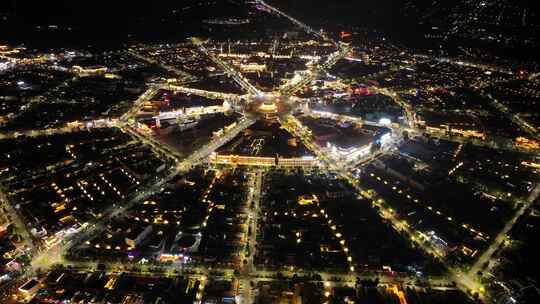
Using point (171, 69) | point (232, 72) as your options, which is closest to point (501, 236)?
point (232, 72)

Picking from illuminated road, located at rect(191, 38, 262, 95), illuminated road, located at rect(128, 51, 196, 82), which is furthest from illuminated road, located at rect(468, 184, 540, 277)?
illuminated road, located at rect(128, 51, 196, 82)

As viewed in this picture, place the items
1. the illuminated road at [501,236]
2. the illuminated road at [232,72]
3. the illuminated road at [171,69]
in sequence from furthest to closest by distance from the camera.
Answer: the illuminated road at [171,69] → the illuminated road at [232,72] → the illuminated road at [501,236]

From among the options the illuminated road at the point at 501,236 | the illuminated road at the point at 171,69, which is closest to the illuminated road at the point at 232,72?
the illuminated road at the point at 171,69

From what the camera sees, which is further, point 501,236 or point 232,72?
point 232,72

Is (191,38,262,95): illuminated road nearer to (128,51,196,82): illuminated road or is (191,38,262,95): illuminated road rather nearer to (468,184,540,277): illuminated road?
(128,51,196,82): illuminated road

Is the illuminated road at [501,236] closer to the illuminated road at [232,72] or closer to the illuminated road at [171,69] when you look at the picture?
the illuminated road at [232,72]

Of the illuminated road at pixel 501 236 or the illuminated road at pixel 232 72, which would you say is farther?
the illuminated road at pixel 232 72

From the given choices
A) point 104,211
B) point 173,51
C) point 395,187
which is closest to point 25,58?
point 173,51

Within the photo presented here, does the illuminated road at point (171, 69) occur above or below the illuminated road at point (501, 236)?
above

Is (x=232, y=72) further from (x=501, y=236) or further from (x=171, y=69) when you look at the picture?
(x=501, y=236)

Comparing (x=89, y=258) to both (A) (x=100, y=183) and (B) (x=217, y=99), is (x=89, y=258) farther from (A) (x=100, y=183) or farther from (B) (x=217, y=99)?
(B) (x=217, y=99)

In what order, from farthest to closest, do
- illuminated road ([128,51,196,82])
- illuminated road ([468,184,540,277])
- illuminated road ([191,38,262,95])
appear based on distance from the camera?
illuminated road ([128,51,196,82]) → illuminated road ([191,38,262,95]) → illuminated road ([468,184,540,277])
